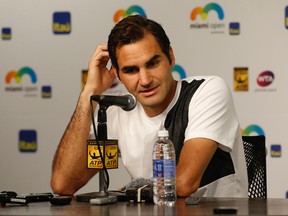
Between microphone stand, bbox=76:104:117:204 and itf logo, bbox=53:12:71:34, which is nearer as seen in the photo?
microphone stand, bbox=76:104:117:204

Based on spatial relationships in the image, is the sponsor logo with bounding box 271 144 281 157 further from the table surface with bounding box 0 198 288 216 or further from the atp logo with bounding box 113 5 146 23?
the table surface with bounding box 0 198 288 216

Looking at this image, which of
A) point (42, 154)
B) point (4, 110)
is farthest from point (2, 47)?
point (42, 154)

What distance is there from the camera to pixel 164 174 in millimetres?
1919

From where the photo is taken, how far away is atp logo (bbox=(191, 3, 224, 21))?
3691 millimetres

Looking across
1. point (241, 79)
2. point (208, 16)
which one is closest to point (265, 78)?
point (241, 79)

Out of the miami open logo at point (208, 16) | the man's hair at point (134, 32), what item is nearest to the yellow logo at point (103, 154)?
the man's hair at point (134, 32)

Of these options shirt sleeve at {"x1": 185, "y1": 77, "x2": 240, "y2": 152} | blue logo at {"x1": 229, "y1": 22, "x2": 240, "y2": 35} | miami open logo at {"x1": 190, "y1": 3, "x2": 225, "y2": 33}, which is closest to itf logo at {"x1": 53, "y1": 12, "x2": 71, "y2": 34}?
miami open logo at {"x1": 190, "y1": 3, "x2": 225, "y2": 33}

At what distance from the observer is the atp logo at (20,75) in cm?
392

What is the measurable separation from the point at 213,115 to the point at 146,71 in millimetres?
330

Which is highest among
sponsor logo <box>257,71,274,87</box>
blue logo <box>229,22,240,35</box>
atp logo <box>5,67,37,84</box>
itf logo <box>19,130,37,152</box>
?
blue logo <box>229,22,240,35</box>

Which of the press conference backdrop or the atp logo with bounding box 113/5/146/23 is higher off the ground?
the atp logo with bounding box 113/5/146/23

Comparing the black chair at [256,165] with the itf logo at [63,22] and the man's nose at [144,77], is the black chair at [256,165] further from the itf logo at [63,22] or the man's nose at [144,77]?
the itf logo at [63,22]

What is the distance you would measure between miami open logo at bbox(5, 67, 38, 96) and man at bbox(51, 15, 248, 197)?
1273mm

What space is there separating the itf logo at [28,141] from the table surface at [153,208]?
1.88 m
